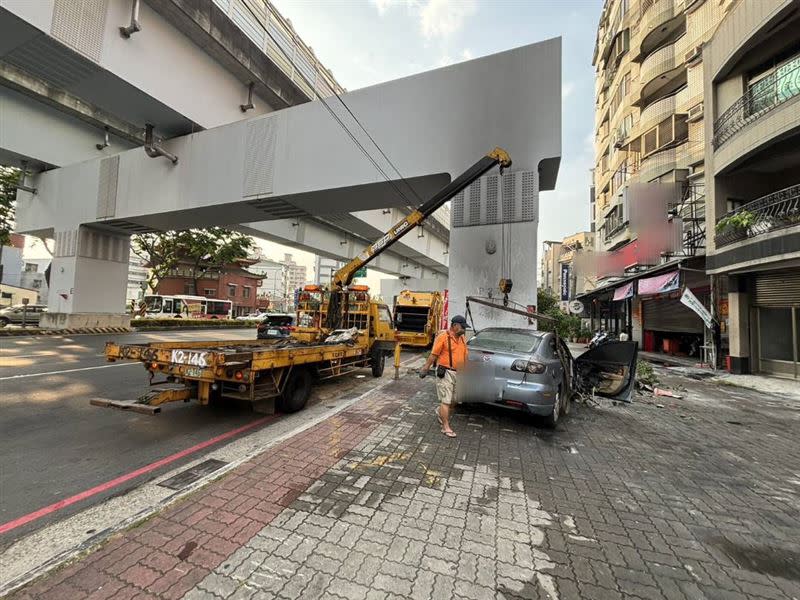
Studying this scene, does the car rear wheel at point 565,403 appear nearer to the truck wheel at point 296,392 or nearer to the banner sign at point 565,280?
the truck wheel at point 296,392

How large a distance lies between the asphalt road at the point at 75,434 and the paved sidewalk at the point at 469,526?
3.97 ft

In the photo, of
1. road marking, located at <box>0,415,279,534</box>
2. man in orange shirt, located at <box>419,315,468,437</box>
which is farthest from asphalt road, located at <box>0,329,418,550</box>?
man in orange shirt, located at <box>419,315,468,437</box>

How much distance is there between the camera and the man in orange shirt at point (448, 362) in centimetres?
488

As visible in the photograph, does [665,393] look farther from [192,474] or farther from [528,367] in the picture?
[192,474]

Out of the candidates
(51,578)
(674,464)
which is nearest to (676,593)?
(674,464)

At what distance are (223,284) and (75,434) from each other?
149ft

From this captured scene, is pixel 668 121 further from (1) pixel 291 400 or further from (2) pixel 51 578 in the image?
(2) pixel 51 578

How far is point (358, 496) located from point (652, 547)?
228cm

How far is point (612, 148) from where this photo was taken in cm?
2556

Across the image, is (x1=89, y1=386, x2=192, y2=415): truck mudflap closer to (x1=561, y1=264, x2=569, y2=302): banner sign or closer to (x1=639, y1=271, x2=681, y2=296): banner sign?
(x1=639, y1=271, x2=681, y2=296): banner sign

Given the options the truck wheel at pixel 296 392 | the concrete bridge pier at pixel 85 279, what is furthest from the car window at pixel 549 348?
the concrete bridge pier at pixel 85 279

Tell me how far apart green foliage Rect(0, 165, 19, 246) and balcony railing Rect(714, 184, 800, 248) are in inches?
1289

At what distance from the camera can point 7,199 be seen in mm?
19969

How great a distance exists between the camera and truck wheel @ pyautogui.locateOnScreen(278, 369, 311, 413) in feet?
18.9
